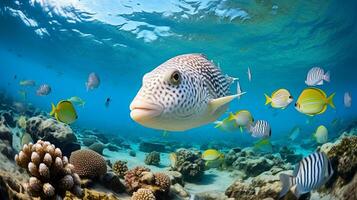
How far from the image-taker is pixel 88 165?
5922 millimetres

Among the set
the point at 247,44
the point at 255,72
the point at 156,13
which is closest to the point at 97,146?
the point at 156,13

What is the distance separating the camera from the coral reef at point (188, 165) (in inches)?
420

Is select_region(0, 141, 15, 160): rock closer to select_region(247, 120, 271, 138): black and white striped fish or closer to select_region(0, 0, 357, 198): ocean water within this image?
select_region(247, 120, 271, 138): black and white striped fish

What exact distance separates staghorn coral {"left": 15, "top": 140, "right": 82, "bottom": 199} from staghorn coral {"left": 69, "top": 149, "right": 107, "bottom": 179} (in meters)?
1.21

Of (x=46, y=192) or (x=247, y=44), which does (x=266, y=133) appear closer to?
(x=46, y=192)

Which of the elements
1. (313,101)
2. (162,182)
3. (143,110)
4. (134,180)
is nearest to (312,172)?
(313,101)

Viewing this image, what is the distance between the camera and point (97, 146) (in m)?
12.9

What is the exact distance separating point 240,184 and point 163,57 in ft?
104

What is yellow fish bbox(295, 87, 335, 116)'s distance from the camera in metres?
5.84

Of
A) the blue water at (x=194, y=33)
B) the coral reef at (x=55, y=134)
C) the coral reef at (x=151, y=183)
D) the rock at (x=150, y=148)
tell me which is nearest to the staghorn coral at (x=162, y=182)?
the coral reef at (x=151, y=183)

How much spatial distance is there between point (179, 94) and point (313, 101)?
4.17 metres

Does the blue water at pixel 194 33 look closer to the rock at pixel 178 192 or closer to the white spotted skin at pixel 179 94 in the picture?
the rock at pixel 178 192

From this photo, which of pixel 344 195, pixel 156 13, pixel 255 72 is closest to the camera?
pixel 344 195

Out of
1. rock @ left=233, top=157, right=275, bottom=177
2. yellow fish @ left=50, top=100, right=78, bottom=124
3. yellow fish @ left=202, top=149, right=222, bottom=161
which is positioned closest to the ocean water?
rock @ left=233, top=157, right=275, bottom=177
